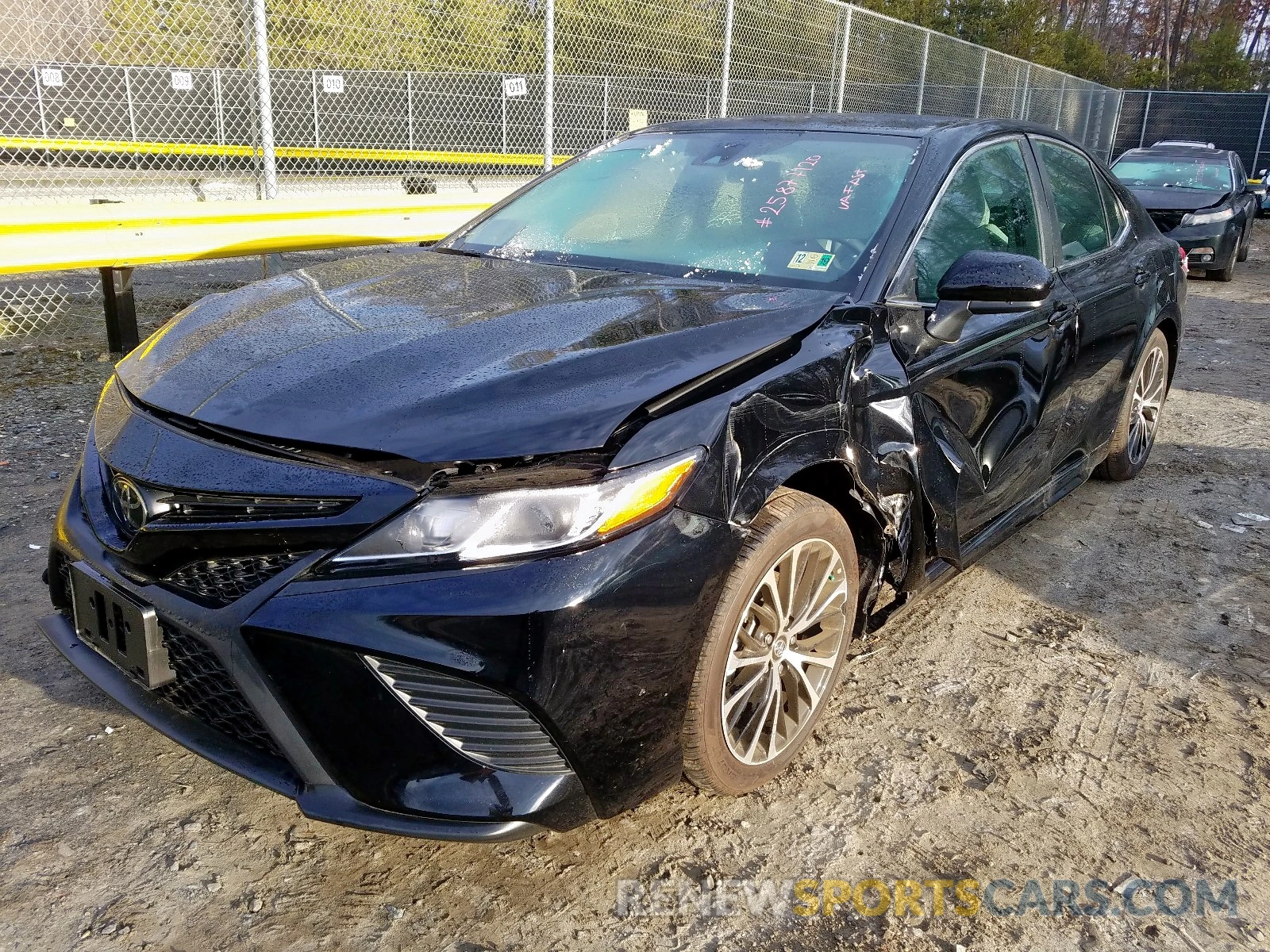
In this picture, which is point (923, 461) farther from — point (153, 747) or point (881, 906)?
point (153, 747)

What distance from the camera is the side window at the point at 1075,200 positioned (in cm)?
368

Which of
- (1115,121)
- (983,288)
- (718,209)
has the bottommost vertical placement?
(983,288)

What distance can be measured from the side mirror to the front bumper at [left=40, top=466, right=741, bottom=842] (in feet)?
3.81

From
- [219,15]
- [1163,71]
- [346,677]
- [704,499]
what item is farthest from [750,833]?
[1163,71]

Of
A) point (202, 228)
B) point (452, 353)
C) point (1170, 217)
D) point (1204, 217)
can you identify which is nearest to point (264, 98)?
point (202, 228)

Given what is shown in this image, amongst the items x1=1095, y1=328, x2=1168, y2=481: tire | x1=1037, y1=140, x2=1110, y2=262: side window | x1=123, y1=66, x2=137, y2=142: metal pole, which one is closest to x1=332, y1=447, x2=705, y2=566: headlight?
x1=1037, y1=140, x2=1110, y2=262: side window

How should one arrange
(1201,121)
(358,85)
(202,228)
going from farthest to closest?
(1201,121), (358,85), (202,228)

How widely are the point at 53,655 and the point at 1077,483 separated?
11.9 ft

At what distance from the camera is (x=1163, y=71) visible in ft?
128

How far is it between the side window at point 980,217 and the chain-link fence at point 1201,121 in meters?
28.8

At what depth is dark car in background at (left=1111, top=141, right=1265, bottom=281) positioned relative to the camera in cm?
1194

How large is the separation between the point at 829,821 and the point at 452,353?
1398mm

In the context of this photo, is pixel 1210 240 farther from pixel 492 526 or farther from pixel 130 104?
pixel 492 526

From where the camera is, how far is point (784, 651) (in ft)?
7.93
